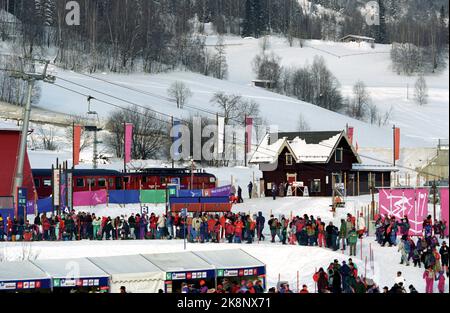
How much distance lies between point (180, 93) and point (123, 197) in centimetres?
6029

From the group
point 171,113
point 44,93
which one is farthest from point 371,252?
point 44,93

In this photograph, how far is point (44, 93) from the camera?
318 ft

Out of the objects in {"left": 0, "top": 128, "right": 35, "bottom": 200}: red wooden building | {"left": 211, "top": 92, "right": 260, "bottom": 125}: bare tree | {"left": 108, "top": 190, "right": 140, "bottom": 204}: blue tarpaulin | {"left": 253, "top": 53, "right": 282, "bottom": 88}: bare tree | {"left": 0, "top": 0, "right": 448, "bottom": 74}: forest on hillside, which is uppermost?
{"left": 0, "top": 0, "right": 448, "bottom": 74}: forest on hillside

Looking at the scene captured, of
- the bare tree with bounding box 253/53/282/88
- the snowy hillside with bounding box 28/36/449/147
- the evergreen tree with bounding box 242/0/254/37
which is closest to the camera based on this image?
the snowy hillside with bounding box 28/36/449/147

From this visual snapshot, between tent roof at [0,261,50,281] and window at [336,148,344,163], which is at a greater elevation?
window at [336,148,344,163]

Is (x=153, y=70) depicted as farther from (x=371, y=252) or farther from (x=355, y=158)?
(x=371, y=252)

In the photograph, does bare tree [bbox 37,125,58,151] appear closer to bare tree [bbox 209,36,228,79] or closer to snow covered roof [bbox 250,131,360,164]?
snow covered roof [bbox 250,131,360,164]

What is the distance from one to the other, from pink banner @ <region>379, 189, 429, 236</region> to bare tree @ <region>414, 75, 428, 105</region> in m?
97.3

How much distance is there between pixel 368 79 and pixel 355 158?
90752 millimetres

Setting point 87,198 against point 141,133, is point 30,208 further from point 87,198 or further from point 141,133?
point 141,133

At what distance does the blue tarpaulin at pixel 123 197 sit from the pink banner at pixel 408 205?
1637 cm

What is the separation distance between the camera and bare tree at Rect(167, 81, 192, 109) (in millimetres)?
101450

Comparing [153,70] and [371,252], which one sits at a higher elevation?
[153,70]

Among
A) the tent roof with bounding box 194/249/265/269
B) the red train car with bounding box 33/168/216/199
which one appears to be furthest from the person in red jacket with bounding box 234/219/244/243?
the red train car with bounding box 33/168/216/199
